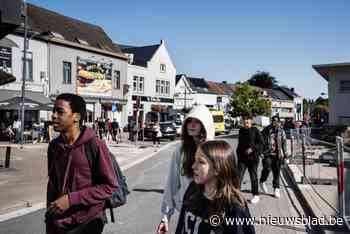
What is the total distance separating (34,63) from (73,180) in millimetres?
26267

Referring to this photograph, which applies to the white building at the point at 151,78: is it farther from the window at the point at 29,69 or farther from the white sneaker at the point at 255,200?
the white sneaker at the point at 255,200

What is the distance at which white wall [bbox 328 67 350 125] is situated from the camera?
96.3 feet

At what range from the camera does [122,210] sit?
22.6ft

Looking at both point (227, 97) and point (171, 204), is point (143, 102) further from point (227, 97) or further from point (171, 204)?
point (171, 204)

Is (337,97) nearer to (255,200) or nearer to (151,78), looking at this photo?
(151,78)

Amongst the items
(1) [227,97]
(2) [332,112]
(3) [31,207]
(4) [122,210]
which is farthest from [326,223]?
(1) [227,97]

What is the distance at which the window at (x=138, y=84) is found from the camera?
1683 inches

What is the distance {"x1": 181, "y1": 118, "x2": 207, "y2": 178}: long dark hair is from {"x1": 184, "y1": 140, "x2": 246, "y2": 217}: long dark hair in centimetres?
69

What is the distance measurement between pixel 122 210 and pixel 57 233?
4.22m

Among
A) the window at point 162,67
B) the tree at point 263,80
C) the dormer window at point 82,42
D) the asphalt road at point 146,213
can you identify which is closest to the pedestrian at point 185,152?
the asphalt road at point 146,213

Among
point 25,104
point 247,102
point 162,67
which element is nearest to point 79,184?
point 25,104

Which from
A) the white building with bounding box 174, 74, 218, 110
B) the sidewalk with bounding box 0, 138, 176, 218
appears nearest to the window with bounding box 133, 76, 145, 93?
the white building with bounding box 174, 74, 218, 110

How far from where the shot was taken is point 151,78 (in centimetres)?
4556

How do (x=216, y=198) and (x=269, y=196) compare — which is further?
(x=269, y=196)
